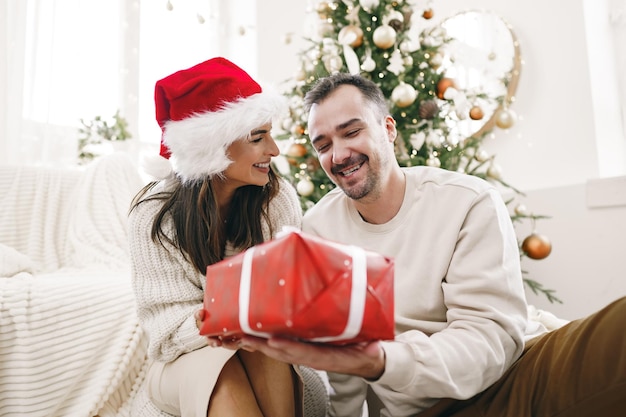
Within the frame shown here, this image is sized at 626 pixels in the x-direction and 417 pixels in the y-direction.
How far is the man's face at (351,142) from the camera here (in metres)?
1.23

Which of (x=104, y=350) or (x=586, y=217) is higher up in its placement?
(x=586, y=217)

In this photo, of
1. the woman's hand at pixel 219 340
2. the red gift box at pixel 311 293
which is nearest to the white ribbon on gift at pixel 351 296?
the red gift box at pixel 311 293

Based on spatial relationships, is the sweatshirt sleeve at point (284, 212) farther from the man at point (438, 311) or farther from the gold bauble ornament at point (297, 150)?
the gold bauble ornament at point (297, 150)

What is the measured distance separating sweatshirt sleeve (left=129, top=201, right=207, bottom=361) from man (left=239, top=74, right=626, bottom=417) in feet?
1.12

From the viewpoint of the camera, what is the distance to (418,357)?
90 cm

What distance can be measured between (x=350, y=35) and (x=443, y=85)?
18.5 inches

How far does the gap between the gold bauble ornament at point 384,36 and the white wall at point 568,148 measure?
3.39 feet

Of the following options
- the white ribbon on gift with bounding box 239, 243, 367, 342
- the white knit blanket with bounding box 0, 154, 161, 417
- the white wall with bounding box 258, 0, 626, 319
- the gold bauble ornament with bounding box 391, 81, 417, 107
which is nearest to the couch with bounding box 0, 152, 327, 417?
Answer: the white knit blanket with bounding box 0, 154, 161, 417

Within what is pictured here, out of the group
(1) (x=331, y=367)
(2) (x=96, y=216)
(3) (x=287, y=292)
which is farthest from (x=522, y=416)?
(2) (x=96, y=216)

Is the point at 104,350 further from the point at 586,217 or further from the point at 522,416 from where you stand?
the point at 586,217

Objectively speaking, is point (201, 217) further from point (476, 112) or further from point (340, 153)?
point (476, 112)

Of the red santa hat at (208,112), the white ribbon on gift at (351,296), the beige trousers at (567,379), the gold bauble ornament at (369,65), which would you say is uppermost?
the gold bauble ornament at (369,65)

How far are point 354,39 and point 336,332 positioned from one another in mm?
1801

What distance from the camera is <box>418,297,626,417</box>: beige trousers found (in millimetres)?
850
